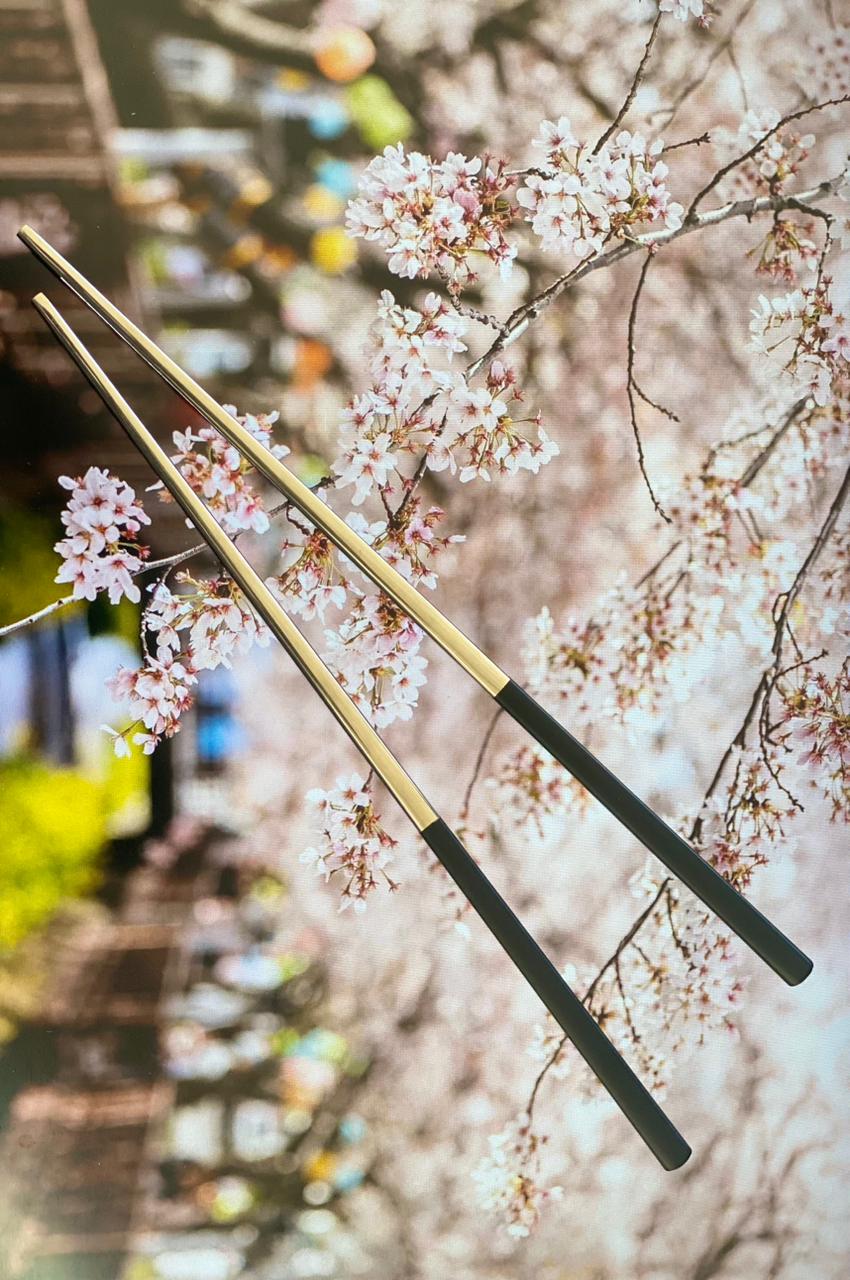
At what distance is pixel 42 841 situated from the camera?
91cm

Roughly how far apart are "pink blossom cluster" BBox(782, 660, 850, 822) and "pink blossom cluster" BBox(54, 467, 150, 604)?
28.5 inches

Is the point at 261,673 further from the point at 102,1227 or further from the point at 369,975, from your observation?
the point at 102,1227

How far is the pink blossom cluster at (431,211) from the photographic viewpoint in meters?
0.92

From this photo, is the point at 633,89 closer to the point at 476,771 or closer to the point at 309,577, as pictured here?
the point at 309,577

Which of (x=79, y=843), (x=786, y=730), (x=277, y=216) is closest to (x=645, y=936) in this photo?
(x=786, y=730)

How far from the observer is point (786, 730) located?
3.37 ft

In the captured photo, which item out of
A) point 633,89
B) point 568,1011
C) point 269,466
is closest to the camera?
point 568,1011

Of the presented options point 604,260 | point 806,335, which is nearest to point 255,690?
point 604,260

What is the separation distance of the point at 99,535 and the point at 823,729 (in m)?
0.81

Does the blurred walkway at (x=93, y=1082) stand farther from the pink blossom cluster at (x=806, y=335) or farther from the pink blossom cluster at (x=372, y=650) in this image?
the pink blossom cluster at (x=806, y=335)

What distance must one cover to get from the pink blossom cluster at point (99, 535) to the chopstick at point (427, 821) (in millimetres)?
58

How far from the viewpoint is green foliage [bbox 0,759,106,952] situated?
907 mm

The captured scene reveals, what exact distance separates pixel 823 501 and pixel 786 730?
0.26 m

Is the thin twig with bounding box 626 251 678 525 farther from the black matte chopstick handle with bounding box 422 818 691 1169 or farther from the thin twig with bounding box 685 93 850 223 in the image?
the black matte chopstick handle with bounding box 422 818 691 1169
